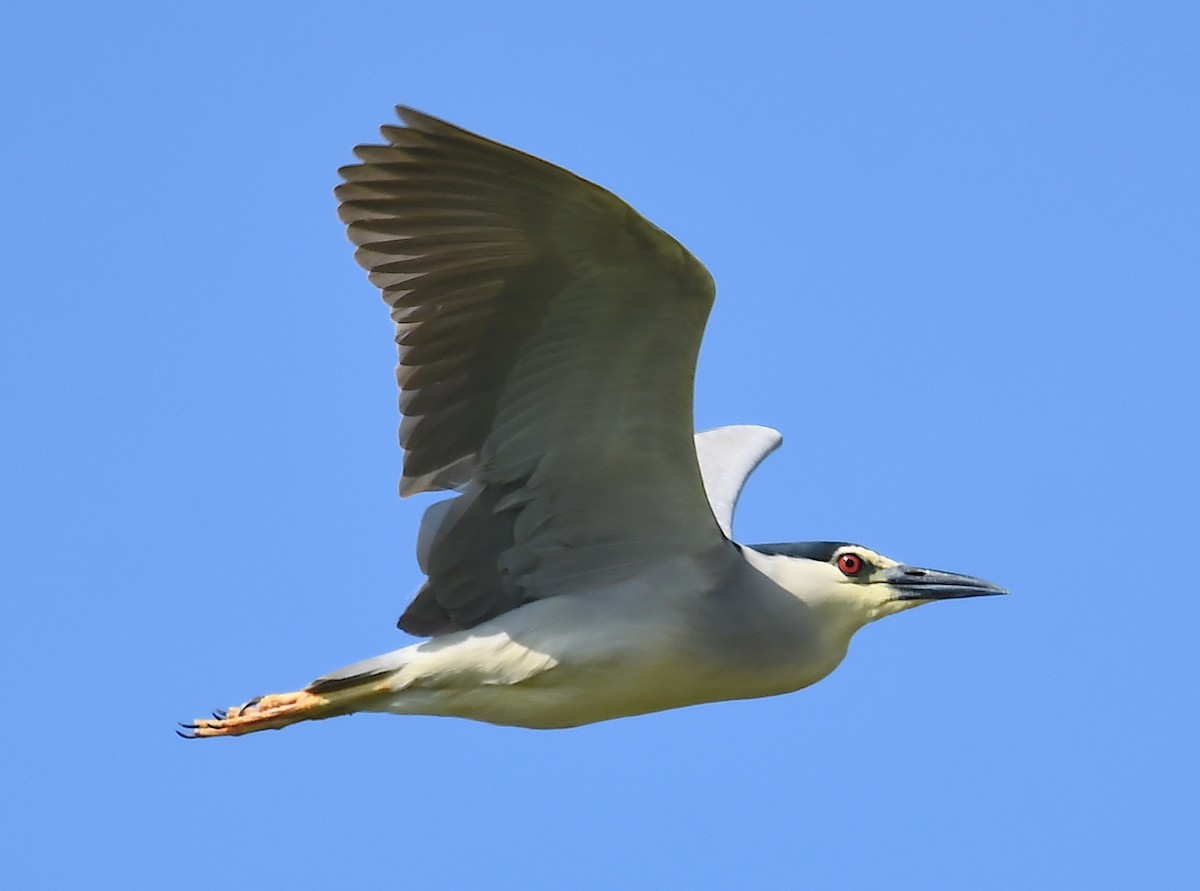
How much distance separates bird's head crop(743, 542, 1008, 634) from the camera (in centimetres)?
859

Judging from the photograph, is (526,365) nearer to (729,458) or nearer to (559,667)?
(559,667)

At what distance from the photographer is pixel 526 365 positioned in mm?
7809

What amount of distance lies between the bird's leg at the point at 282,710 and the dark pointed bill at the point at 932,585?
2515mm

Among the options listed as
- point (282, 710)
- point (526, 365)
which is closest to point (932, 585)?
point (526, 365)

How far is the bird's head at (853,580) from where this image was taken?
8586 millimetres

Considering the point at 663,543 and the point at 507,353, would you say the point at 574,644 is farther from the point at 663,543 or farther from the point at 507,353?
the point at 507,353

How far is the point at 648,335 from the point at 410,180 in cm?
118

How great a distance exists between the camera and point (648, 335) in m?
7.54

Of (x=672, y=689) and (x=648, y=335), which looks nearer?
(x=648, y=335)

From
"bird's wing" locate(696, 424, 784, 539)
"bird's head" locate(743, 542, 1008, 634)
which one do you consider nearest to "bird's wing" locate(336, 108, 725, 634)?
"bird's head" locate(743, 542, 1008, 634)

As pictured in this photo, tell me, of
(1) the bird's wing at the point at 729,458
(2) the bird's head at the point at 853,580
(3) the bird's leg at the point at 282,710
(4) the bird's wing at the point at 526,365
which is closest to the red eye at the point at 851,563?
(2) the bird's head at the point at 853,580

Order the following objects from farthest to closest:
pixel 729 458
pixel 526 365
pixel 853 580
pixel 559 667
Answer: pixel 729 458
pixel 853 580
pixel 559 667
pixel 526 365

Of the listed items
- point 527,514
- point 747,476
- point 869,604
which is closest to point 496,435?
point 527,514

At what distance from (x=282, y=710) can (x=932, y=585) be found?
10.3ft
